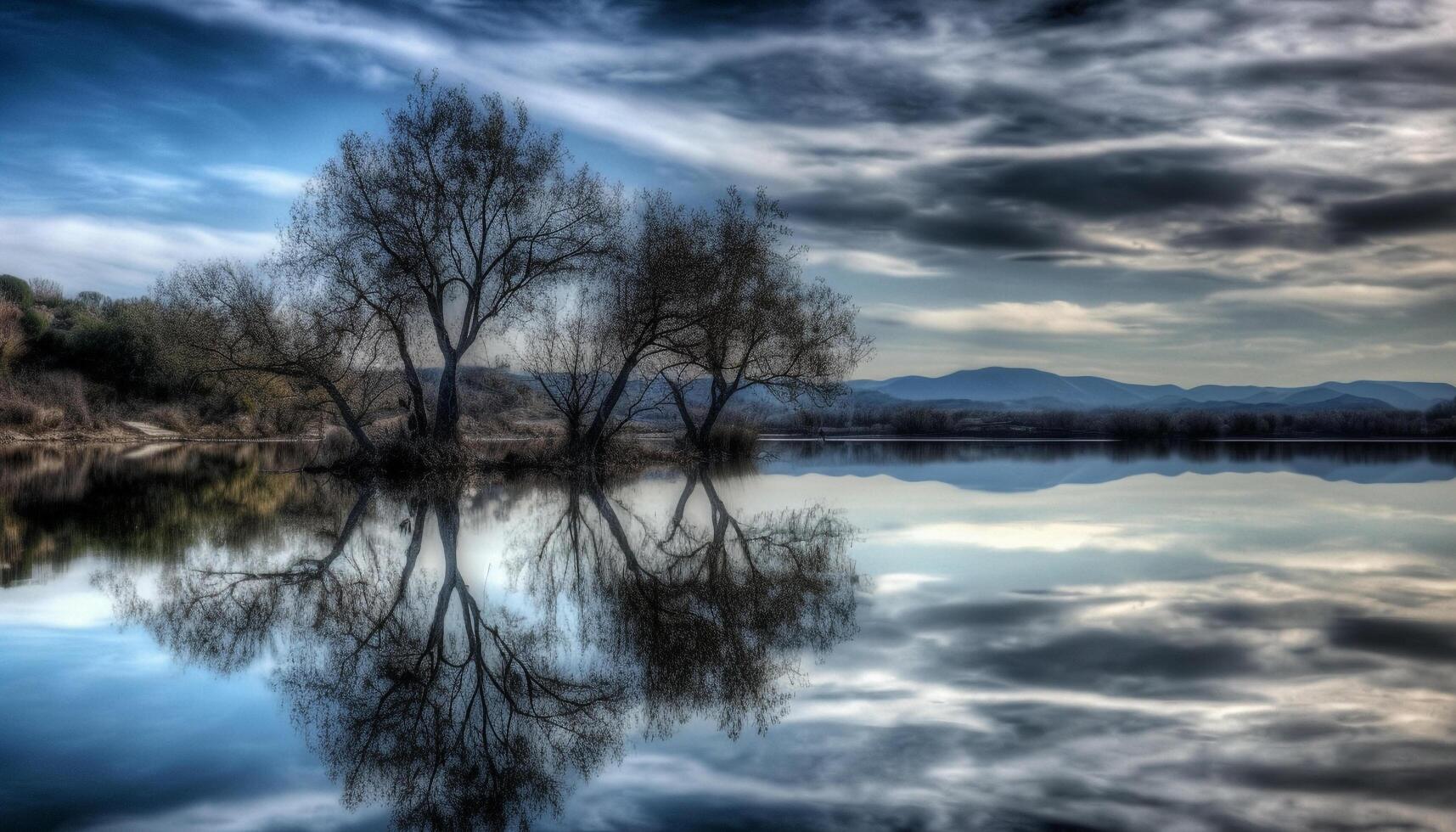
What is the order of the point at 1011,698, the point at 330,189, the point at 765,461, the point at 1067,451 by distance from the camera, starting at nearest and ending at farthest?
1. the point at 1011,698
2. the point at 330,189
3. the point at 765,461
4. the point at 1067,451

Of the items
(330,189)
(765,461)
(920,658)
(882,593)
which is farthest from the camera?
(765,461)

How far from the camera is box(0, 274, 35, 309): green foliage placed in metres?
57.1

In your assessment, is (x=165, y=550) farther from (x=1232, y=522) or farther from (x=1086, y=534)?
(x=1232, y=522)

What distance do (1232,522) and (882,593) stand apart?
8.08 m

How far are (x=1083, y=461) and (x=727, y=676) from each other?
26.7 metres

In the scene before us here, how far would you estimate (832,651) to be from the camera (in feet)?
19.9

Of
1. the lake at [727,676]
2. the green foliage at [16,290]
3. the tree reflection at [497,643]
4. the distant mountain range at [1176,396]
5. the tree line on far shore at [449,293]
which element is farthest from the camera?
the distant mountain range at [1176,396]

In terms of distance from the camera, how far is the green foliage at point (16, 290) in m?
57.1

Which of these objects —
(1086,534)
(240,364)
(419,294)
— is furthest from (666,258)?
(1086,534)

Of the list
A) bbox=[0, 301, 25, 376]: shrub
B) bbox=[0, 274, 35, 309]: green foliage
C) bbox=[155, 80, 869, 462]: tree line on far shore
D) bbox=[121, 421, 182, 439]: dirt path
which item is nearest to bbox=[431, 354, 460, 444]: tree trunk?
bbox=[155, 80, 869, 462]: tree line on far shore

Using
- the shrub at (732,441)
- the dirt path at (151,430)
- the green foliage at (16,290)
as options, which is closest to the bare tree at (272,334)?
the shrub at (732,441)

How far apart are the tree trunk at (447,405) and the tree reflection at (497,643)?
11133mm

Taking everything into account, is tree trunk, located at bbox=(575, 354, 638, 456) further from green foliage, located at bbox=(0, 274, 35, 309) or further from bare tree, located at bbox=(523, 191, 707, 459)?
green foliage, located at bbox=(0, 274, 35, 309)

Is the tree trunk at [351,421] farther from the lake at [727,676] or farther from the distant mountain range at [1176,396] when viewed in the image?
the distant mountain range at [1176,396]
